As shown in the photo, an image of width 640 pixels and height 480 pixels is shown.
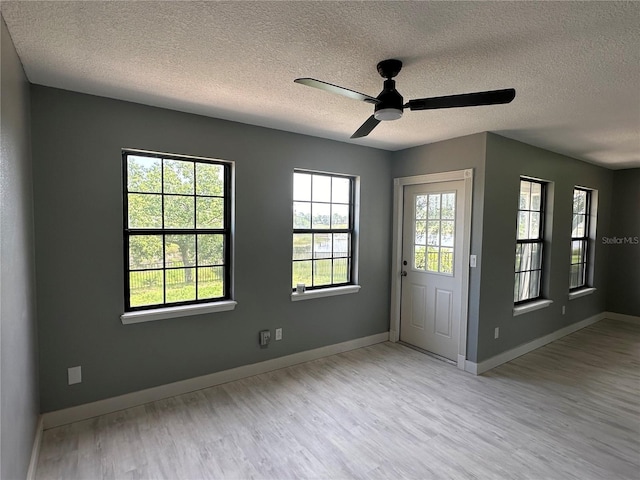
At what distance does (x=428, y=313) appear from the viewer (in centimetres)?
410

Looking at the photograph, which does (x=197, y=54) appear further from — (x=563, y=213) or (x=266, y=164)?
(x=563, y=213)

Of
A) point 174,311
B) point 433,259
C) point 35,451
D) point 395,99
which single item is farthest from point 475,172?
point 35,451

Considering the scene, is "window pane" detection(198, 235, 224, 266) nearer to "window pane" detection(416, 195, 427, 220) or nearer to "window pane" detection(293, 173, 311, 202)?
"window pane" detection(293, 173, 311, 202)

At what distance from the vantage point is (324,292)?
3830 mm

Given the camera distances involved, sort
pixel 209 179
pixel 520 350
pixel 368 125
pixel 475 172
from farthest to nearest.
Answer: pixel 520 350
pixel 475 172
pixel 209 179
pixel 368 125

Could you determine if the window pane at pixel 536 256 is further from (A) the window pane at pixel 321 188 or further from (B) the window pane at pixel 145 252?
(B) the window pane at pixel 145 252

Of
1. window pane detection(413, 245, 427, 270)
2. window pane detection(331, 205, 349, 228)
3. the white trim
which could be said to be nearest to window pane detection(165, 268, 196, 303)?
the white trim

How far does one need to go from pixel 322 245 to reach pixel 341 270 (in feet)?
1.39

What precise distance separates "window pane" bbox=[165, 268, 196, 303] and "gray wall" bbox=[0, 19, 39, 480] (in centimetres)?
91

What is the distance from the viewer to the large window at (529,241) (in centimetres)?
414

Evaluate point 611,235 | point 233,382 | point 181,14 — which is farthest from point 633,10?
point 611,235

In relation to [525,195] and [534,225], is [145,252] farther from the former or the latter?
[534,225]

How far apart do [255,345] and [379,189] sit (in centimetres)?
235

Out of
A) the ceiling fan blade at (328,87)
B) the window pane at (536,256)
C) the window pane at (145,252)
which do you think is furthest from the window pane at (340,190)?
the window pane at (536,256)
